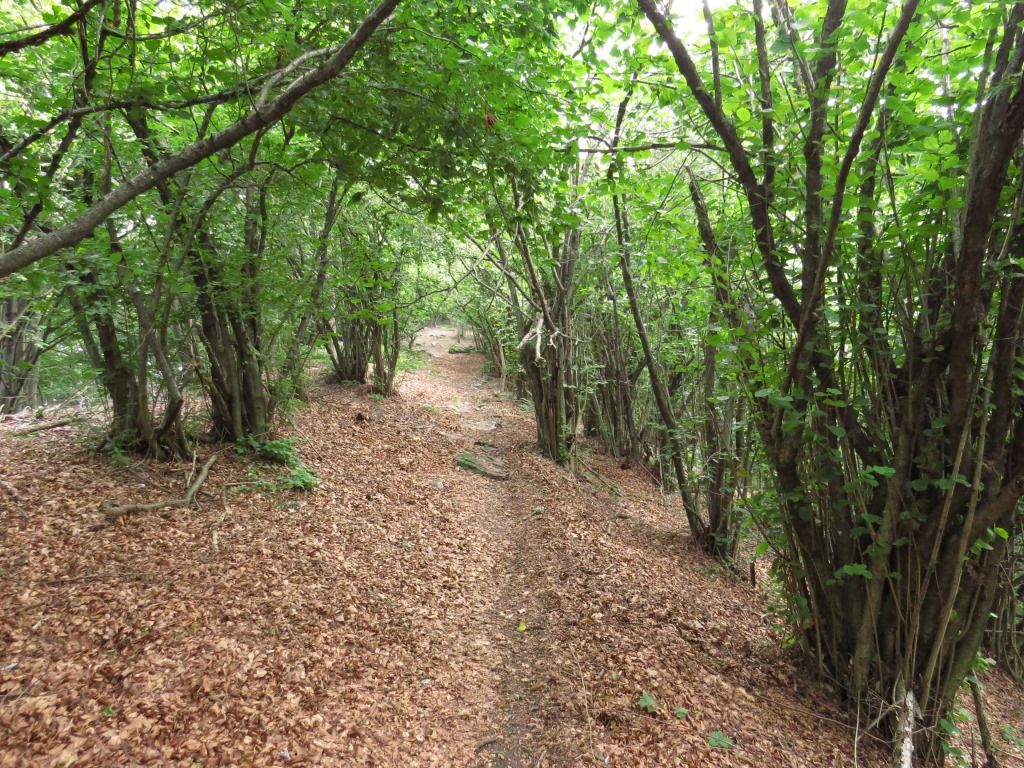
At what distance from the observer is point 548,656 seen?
13.2 ft

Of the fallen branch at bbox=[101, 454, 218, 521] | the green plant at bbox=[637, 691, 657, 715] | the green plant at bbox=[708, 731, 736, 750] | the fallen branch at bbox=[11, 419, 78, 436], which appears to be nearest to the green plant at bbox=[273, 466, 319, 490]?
the fallen branch at bbox=[101, 454, 218, 521]

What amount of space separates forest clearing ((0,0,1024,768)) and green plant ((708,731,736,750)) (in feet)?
0.08

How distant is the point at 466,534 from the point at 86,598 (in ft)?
12.6

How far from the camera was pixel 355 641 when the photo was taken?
12.7 ft

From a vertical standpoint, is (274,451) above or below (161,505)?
above

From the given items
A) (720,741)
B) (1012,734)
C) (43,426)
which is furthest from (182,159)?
(1012,734)

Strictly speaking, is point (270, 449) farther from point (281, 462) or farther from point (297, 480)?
point (297, 480)

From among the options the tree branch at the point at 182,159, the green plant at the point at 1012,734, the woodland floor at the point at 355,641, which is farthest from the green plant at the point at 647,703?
the tree branch at the point at 182,159

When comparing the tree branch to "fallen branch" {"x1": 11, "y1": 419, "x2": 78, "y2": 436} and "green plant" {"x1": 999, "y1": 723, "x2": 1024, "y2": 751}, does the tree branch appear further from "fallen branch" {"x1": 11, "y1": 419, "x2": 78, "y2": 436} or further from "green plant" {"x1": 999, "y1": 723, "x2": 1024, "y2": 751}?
"green plant" {"x1": 999, "y1": 723, "x2": 1024, "y2": 751}

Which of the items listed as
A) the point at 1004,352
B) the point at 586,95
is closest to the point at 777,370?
the point at 1004,352

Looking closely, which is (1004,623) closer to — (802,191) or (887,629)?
(887,629)

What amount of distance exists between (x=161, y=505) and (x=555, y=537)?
14.0 ft

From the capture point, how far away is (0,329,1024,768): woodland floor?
9.35 feet

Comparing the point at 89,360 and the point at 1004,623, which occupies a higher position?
the point at 89,360
